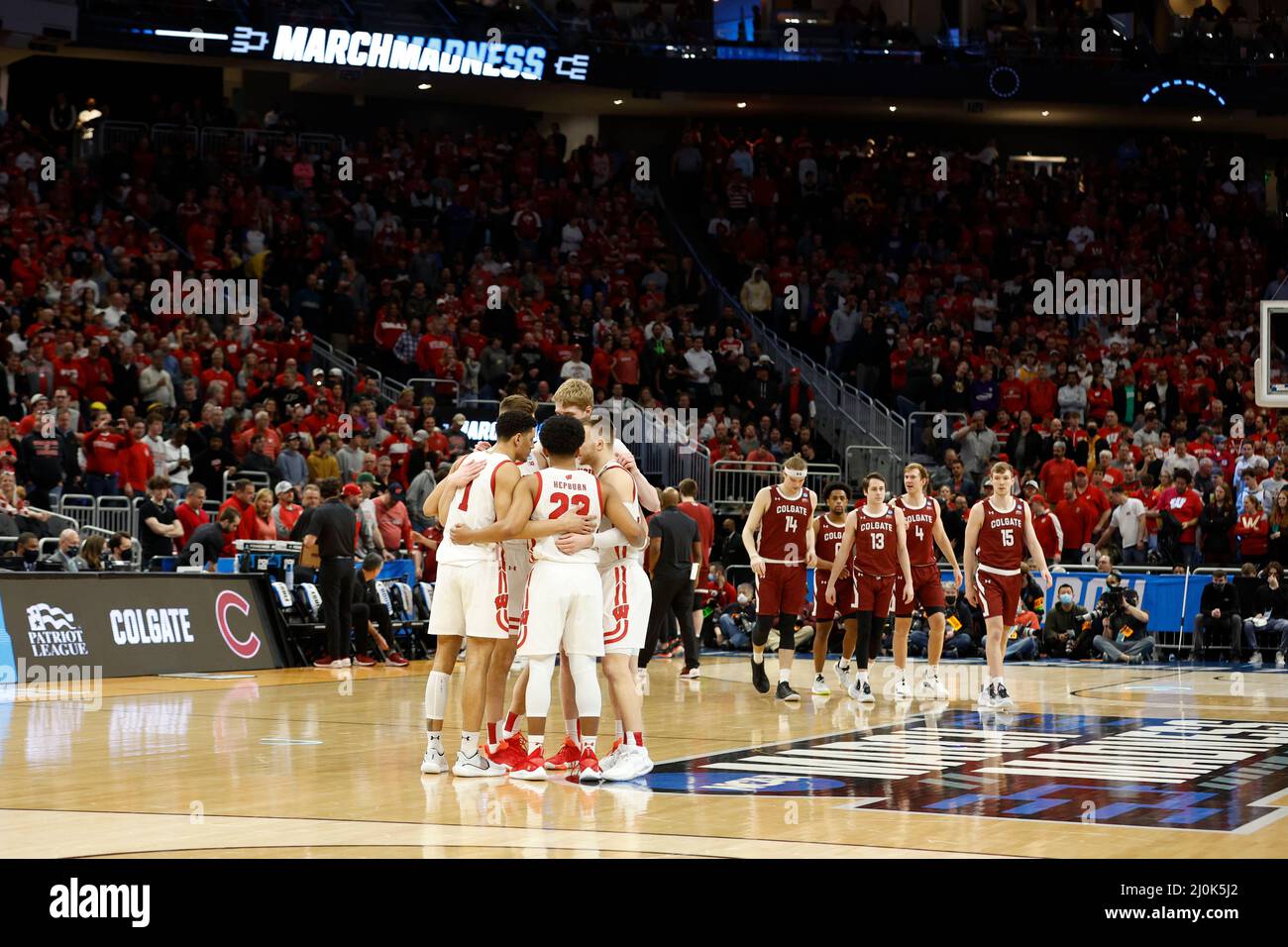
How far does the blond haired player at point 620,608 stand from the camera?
1020 centimetres

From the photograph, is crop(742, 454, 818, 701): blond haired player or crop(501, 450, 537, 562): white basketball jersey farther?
crop(742, 454, 818, 701): blond haired player

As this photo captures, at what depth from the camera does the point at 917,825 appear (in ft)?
28.3

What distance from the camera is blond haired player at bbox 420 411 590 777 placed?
10.2m

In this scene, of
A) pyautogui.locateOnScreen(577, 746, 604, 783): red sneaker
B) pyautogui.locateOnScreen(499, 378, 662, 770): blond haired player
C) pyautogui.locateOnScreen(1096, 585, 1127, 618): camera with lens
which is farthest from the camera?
Result: pyautogui.locateOnScreen(1096, 585, 1127, 618): camera with lens

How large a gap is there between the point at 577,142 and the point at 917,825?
1283 inches

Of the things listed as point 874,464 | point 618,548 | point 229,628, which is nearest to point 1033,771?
point 618,548

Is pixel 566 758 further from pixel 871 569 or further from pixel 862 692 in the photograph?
pixel 871 569

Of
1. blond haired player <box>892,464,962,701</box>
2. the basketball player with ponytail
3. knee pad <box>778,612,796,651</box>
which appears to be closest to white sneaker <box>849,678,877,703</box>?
the basketball player with ponytail

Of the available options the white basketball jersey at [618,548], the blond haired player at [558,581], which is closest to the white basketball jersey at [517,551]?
the blond haired player at [558,581]

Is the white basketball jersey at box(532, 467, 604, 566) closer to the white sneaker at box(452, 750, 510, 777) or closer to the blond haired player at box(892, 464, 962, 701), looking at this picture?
the white sneaker at box(452, 750, 510, 777)

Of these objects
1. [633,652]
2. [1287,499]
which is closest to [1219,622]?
[1287,499]

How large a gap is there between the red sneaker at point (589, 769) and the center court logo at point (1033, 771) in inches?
13.9

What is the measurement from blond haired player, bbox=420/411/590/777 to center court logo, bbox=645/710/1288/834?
1163mm

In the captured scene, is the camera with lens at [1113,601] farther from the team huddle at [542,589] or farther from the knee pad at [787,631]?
the team huddle at [542,589]
